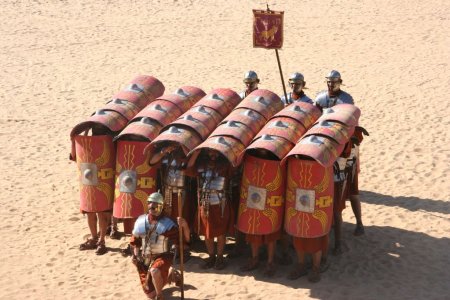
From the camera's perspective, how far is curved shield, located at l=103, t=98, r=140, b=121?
9.40m

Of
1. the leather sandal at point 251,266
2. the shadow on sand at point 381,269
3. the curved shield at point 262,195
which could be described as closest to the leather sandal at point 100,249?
the shadow on sand at point 381,269

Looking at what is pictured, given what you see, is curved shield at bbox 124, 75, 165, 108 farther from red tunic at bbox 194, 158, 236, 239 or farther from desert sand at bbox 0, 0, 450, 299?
desert sand at bbox 0, 0, 450, 299

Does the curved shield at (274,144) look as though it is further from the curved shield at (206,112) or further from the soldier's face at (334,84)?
the soldier's face at (334,84)

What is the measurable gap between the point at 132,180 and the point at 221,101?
150 cm

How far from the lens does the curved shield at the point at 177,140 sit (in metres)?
8.48

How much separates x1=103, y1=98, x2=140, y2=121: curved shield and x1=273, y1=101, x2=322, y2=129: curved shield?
1853 mm

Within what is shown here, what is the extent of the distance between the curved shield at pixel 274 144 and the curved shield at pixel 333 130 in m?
0.27

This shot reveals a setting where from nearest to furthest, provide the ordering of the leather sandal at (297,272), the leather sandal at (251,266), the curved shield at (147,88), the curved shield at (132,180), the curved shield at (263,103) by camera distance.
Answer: the leather sandal at (297,272), the leather sandal at (251,266), the curved shield at (132,180), the curved shield at (263,103), the curved shield at (147,88)

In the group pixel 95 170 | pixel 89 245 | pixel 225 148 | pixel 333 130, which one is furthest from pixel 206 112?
pixel 89 245

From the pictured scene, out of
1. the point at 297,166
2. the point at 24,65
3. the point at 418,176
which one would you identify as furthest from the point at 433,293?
the point at 24,65

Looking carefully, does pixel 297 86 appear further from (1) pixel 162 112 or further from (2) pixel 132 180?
(2) pixel 132 180

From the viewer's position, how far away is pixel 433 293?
8.23 meters

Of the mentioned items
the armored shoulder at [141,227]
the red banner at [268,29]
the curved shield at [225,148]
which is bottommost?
the armored shoulder at [141,227]

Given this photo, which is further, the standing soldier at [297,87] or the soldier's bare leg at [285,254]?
the standing soldier at [297,87]
